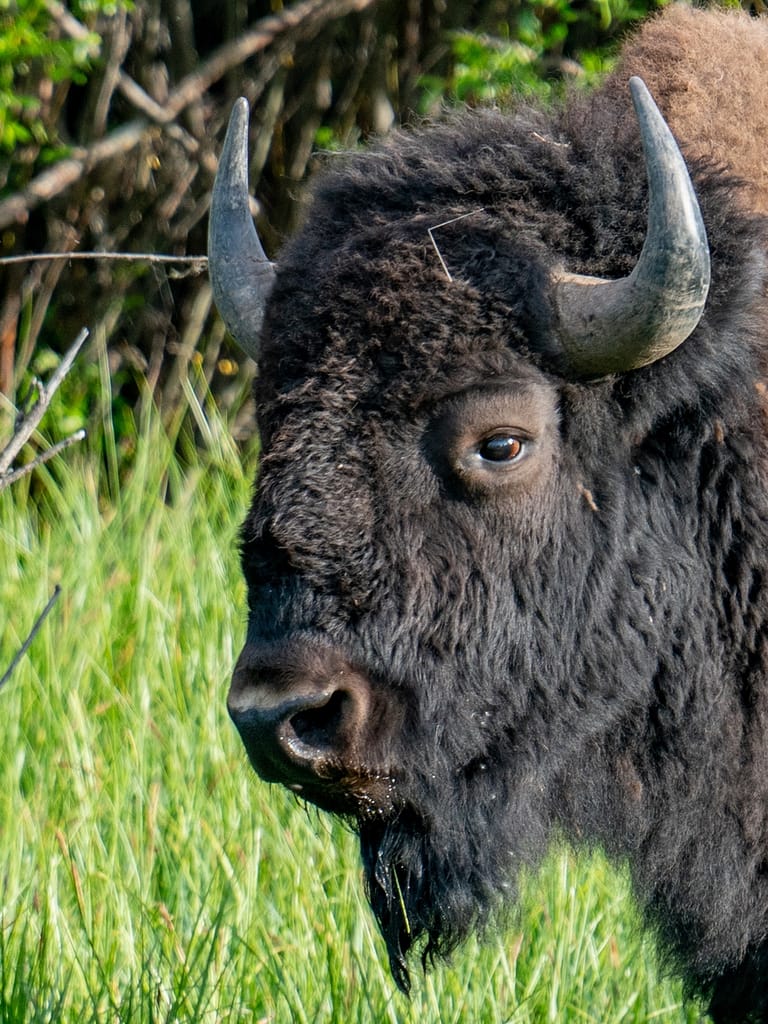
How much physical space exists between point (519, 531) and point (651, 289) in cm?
51

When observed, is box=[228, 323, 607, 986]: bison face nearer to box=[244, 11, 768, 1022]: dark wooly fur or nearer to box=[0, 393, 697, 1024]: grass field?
box=[244, 11, 768, 1022]: dark wooly fur

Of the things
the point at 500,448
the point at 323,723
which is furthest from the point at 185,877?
the point at 500,448

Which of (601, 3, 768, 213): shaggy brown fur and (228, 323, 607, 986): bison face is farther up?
(601, 3, 768, 213): shaggy brown fur

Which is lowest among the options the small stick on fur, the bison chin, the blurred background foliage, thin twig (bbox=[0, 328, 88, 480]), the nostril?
the blurred background foliage

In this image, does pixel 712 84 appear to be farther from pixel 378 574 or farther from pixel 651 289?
pixel 378 574

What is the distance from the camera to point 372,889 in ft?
9.28

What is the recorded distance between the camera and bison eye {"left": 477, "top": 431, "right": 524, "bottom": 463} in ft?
8.63

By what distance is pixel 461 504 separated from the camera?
8.62 feet

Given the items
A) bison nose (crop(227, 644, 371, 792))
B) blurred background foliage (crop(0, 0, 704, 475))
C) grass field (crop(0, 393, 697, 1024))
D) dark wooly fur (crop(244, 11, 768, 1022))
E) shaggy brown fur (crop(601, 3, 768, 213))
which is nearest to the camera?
bison nose (crop(227, 644, 371, 792))

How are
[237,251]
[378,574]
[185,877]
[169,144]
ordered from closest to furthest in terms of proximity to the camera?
1. [378,574]
2. [237,251]
3. [185,877]
4. [169,144]

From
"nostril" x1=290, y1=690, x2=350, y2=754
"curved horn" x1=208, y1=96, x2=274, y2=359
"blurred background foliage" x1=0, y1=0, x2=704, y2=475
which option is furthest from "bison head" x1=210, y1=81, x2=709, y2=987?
"blurred background foliage" x1=0, y1=0, x2=704, y2=475

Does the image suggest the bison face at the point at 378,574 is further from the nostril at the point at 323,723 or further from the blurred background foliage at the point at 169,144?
the blurred background foliage at the point at 169,144

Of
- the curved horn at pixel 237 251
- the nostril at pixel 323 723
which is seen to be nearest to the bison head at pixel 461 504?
Result: the nostril at pixel 323 723

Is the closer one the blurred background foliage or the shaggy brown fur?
the shaggy brown fur
